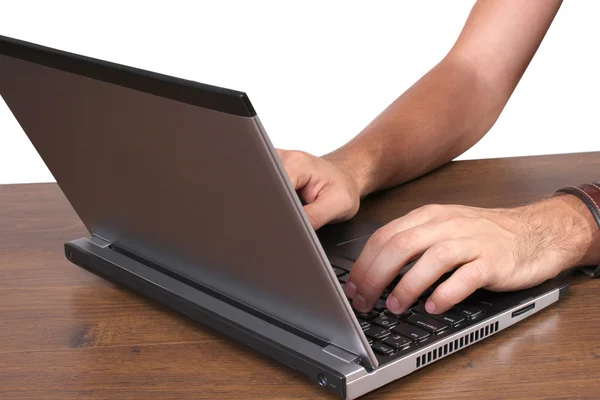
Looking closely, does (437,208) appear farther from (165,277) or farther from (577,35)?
(577,35)

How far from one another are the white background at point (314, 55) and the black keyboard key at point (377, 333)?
3483 millimetres

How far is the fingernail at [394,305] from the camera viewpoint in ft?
2.94

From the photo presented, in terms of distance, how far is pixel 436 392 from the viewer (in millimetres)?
795

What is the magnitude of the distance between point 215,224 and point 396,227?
256 millimetres

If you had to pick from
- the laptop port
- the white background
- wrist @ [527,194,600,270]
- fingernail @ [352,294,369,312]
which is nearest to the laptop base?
fingernail @ [352,294,369,312]

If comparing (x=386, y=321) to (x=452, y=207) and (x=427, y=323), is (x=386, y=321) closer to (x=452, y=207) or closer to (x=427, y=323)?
(x=427, y=323)

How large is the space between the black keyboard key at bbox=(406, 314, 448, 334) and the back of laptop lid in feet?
0.35

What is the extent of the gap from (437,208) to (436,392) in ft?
0.94

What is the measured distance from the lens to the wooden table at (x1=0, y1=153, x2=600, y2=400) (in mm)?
810

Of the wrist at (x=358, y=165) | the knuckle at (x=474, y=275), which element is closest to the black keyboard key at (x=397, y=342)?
the knuckle at (x=474, y=275)

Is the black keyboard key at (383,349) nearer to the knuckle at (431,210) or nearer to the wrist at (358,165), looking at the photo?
the knuckle at (431,210)

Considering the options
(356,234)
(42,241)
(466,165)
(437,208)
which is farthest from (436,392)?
(466,165)

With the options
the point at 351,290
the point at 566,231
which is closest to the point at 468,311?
the point at 351,290

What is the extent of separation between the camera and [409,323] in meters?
0.87
